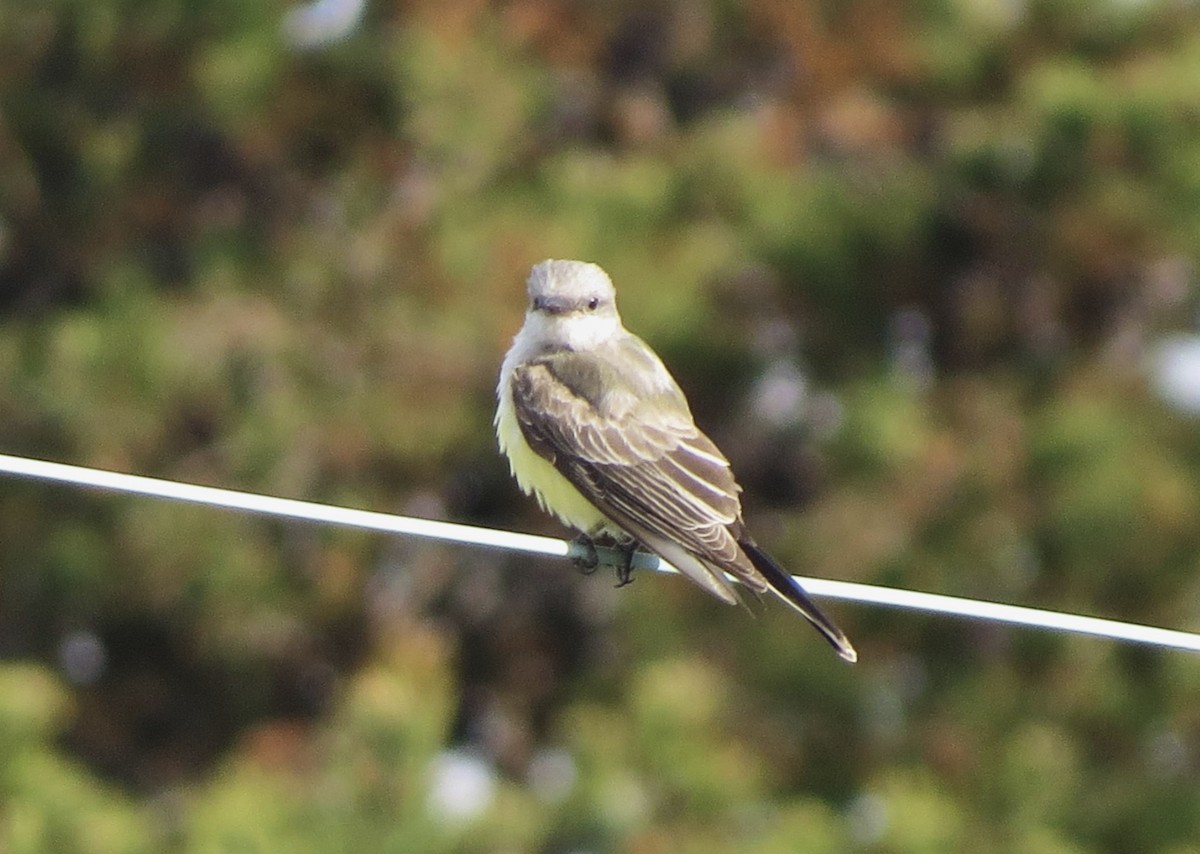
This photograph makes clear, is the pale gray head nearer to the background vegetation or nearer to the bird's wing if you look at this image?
the bird's wing

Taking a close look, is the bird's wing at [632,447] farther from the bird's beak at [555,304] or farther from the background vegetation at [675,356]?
the background vegetation at [675,356]

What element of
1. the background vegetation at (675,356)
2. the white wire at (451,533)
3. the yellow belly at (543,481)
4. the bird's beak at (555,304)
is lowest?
the white wire at (451,533)

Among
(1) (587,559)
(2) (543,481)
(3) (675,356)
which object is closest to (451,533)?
(1) (587,559)

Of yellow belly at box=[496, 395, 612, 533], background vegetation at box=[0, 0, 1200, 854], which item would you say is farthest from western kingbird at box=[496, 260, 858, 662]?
background vegetation at box=[0, 0, 1200, 854]

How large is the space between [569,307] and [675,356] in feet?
16.2

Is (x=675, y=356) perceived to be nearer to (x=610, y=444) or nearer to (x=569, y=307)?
(x=569, y=307)

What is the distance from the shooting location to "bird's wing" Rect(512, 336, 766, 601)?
5055 mm

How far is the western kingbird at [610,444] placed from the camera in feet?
16.3

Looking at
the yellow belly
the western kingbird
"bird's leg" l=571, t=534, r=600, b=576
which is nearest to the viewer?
the western kingbird

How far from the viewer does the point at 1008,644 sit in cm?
1089

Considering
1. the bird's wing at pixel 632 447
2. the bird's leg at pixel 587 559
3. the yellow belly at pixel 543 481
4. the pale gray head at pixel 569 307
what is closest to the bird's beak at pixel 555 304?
the pale gray head at pixel 569 307

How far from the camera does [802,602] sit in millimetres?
4574

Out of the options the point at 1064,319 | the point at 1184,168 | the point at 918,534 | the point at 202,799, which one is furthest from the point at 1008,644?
the point at 202,799

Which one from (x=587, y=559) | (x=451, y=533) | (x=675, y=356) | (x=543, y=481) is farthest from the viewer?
(x=675, y=356)
